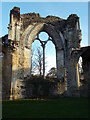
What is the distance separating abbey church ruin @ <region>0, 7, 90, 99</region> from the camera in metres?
14.6

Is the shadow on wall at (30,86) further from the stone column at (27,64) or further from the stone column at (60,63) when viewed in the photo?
the stone column at (60,63)

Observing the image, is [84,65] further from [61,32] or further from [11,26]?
[11,26]

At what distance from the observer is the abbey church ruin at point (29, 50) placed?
1459cm

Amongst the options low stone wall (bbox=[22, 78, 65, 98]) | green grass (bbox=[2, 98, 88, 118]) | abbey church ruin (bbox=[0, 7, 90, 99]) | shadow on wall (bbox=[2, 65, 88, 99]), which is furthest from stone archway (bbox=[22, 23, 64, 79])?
green grass (bbox=[2, 98, 88, 118])

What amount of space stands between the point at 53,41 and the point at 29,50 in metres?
2.69

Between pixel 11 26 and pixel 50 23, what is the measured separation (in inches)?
163

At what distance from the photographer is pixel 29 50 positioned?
1608 cm

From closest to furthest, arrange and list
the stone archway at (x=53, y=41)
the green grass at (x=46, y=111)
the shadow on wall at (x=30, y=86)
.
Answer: the green grass at (x=46, y=111) → the shadow on wall at (x=30, y=86) → the stone archway at (x=53, y=41)

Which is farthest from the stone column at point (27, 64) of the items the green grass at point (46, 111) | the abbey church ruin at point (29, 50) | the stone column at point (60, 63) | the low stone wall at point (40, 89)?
the green grass at point (46, 111)

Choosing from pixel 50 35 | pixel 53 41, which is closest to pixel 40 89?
pixel 53 41

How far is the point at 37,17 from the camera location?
17.2m

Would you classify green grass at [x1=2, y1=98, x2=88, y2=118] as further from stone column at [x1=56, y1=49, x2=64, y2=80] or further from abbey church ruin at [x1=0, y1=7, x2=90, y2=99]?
stone column at [x1=56, y1=49, x2=64, y2=80]

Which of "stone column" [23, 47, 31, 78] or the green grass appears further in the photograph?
"stone column" [23, 47, 31, 78]

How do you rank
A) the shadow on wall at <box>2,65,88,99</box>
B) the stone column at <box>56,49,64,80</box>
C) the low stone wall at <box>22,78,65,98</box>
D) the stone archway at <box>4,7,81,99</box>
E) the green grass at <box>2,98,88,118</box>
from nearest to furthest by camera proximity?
the green grass at <box>2,98,88,118</box> → the shadow on wall at <box>2,65,88,99</box> → the low stone wall at <box>22,78,65,98</box> → the stone archway at <box>4,7,81,99</box> → the stone column at <box>56,49,64,80</box>
